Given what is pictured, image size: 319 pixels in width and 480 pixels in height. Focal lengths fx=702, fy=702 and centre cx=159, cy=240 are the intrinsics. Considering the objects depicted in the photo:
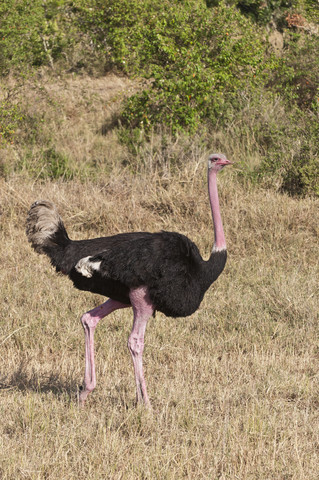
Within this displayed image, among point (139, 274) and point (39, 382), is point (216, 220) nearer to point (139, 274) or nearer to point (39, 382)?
point (139, 274)

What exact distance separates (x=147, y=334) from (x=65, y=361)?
80 centimetres

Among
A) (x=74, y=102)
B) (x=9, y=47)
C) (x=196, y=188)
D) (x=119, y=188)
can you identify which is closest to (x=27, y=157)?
(x=9, y=47)

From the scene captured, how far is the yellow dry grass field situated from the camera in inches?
134

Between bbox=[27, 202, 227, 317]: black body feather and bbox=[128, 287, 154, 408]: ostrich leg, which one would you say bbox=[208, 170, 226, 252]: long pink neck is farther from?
bbox=[128, 287, 154, 408]: ostrich leg

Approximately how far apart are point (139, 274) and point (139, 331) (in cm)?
42

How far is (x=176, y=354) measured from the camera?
16.7 feet

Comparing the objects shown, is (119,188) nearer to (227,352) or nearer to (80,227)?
(80,227)

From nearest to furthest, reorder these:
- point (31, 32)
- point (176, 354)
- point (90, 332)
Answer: point (90, 332) → point (176, 354) → point (31, 32)

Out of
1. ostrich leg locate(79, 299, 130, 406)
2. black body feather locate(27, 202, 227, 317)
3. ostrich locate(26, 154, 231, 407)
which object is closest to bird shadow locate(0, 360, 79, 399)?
ostrich leg locate(79, 299, 130, 406)

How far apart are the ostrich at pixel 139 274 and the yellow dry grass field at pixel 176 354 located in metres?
0.40

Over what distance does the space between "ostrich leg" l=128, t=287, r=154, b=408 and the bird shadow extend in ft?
1.50

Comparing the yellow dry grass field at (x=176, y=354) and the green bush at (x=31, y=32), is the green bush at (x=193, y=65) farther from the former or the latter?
the green bush at (x=31, y=32)

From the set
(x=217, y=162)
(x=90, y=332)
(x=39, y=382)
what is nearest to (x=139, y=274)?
(x=90, y=332)

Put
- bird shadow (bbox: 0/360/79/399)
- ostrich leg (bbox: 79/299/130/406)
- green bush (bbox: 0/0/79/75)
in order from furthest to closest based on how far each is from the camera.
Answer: green bush (bbox: 0/0/79/75)
bird shadow (bbox: 0/360/79/399)
ostrich leg (bbox: 79/299/130/406)
